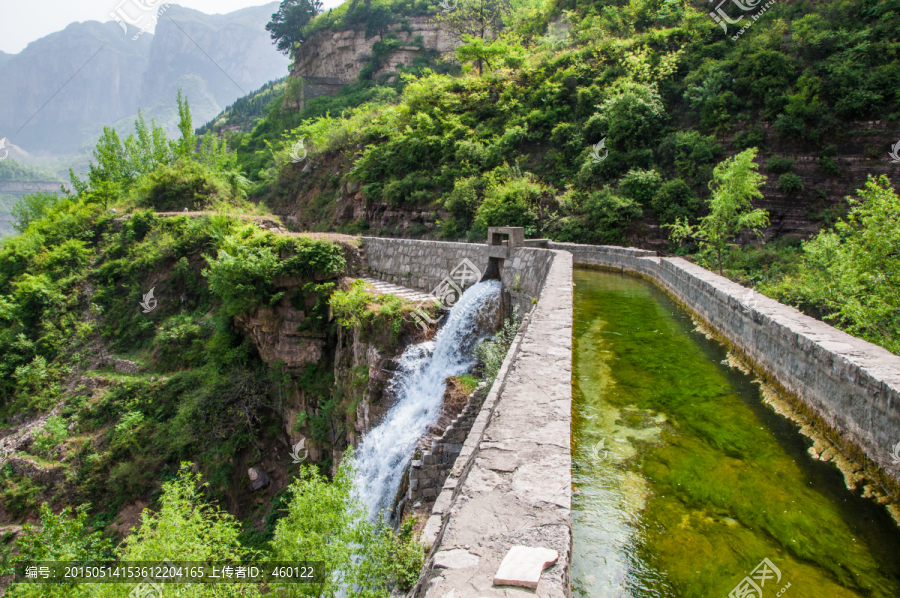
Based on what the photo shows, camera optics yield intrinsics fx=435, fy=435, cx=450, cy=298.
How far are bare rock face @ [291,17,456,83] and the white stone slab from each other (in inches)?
1953

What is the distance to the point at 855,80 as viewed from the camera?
1589 cm

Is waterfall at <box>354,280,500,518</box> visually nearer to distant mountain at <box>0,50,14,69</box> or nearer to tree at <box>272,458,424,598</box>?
tree at <box>272,458,424,598</box>

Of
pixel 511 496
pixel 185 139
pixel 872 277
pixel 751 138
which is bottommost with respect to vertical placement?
pixel 511 496

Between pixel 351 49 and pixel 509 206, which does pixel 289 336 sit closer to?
pixel 509 206

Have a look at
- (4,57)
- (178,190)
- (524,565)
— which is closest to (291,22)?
(178,190)

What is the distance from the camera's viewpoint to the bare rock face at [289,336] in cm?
1216

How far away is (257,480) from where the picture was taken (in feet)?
39.8

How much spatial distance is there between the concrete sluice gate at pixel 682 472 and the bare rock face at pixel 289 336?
7.75 metres

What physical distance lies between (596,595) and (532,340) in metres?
2.72

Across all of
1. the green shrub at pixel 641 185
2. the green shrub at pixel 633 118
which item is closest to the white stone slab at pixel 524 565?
the green shrub at pixel 641 185

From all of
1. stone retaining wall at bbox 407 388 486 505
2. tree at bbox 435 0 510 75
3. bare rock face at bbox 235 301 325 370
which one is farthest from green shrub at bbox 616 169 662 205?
tree at bbox 435 0 510 75

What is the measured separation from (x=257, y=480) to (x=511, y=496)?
11954mm

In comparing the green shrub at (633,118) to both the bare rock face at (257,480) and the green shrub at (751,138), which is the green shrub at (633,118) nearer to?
the green shrub at (751,138)

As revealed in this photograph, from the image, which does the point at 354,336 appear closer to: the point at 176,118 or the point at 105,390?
the point at 105,390
